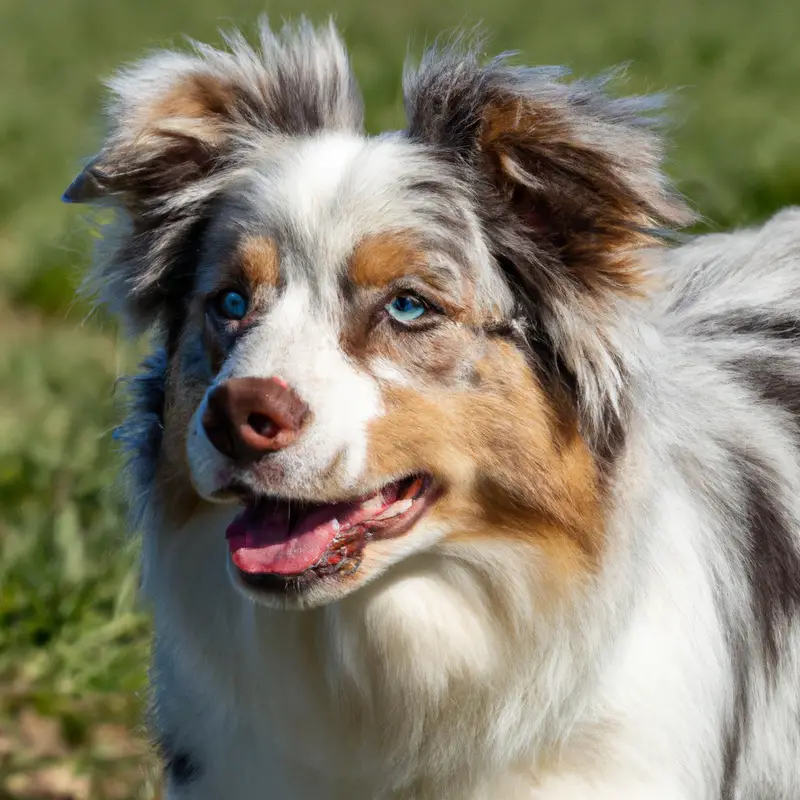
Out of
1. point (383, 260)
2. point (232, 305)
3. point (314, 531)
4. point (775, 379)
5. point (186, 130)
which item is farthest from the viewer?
point (775, 379)

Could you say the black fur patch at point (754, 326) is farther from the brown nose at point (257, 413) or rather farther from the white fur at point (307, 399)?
the brown nose at point (257, 413)

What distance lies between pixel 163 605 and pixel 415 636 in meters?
0.67

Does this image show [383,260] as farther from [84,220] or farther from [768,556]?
[768,556]

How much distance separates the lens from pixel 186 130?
11.8 ft

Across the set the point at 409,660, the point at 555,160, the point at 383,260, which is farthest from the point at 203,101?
the point at 409,660

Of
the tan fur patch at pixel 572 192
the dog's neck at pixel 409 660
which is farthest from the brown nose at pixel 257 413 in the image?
the tan fur patch at pixel 572 192

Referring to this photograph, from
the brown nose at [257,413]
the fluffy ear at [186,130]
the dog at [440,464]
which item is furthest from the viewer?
the fluffy ear at [186,130]

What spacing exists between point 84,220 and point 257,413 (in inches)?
52.4

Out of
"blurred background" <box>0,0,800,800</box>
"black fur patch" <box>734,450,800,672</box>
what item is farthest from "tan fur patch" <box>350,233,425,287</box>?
"black fur patch" <box>734,450,800,672</box>

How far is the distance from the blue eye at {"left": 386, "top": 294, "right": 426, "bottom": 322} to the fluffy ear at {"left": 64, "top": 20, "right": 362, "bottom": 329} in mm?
596

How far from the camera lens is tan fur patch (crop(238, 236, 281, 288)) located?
10.7 ft

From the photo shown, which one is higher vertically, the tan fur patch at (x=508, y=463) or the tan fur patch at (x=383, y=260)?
the tan fur patch at (x=383, y=260)

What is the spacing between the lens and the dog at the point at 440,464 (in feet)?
10.4

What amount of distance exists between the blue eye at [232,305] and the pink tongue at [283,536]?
461 mm
